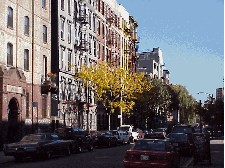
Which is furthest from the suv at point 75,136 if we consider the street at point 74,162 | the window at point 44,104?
the window at point 44,104

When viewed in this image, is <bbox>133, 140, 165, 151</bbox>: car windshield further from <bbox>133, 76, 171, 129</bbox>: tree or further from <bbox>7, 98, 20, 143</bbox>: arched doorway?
<bbox>133, 76, 171, 129</bbox>: tree

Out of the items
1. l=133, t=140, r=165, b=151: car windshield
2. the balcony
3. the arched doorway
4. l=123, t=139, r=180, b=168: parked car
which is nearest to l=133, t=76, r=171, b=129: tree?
the balcony

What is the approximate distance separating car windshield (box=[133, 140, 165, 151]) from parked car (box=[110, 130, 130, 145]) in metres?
26.8

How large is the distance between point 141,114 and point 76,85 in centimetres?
2073

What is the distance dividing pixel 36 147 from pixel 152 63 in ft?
326

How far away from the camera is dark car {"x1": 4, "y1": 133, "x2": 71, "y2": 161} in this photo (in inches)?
950

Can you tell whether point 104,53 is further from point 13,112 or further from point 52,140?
point 52,140

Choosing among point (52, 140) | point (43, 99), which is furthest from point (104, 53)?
point (52, 140)

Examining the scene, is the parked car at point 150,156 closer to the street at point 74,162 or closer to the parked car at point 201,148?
the street at point 74,162

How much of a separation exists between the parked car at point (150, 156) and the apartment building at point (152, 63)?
97.0 metres

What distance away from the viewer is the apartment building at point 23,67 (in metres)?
34.8

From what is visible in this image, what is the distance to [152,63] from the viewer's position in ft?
401

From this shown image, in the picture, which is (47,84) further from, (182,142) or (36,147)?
(36,147)

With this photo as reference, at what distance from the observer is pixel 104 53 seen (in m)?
67.2
